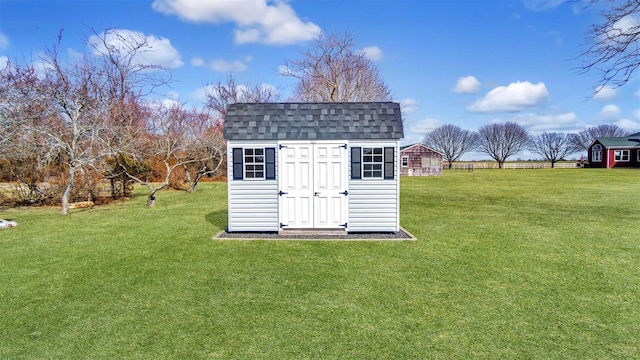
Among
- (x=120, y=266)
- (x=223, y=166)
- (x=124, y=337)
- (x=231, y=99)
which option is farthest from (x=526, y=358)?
(x=231, y=99)

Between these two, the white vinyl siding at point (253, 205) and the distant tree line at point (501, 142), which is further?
the distant tree line at point (501, 142)

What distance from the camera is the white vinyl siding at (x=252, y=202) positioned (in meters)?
8.44

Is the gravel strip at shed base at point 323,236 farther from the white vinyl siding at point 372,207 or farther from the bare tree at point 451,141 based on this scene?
the bare tree at point 451,141

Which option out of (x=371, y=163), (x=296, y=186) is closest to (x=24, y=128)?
(x=296, y=186)

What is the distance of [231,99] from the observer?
32.3 meters

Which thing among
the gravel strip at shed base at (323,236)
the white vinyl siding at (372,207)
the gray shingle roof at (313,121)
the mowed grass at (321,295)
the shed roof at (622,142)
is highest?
the shed roof at (622,142)

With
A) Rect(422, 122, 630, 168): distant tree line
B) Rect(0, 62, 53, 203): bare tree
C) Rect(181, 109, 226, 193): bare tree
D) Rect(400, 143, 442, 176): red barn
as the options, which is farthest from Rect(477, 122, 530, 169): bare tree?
Rect(0, 62, 53, 203): bare tree

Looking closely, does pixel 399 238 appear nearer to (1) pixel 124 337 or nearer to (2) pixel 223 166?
(1) pixel 124 337

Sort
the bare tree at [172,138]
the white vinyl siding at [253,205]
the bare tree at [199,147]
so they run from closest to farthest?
the white vinyl siding at [253,205] → the bare tree at [172,138] → the bare tree at [199,147]

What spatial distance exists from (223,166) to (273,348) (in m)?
26.1

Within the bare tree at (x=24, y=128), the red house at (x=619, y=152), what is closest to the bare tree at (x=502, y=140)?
the red house at (x=619, y=152)

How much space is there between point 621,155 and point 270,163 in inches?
1973

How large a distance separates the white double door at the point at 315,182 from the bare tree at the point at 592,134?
6911 centimetres

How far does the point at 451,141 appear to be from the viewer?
2387 inches
